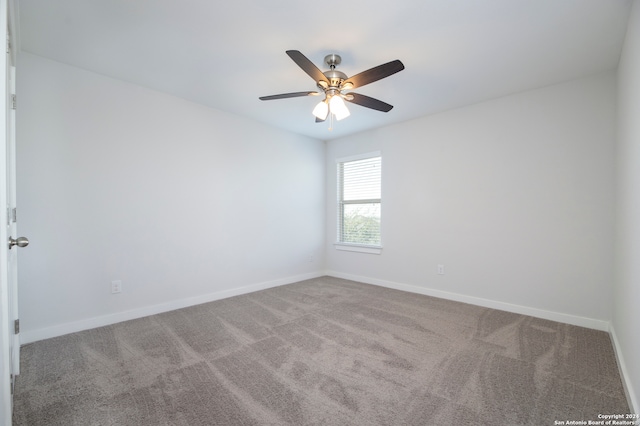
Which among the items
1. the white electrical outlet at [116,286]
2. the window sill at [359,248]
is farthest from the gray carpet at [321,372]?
the window sill at [359,248]

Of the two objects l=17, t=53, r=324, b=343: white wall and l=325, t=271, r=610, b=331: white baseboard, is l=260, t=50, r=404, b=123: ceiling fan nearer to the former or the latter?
l=17, t=53, r=324, b=343: white wall

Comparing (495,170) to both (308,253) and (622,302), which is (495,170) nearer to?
(622,302)

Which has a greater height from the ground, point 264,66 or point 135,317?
point 264,66

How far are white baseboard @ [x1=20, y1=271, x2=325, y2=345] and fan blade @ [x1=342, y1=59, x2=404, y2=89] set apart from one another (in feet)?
9.52

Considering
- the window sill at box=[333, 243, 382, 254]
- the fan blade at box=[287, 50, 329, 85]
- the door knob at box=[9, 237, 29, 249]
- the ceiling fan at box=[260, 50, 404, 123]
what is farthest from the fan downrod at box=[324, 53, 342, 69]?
the window sill at box=[333, 243, 382, 254]

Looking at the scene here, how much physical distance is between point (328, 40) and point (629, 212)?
2.42m

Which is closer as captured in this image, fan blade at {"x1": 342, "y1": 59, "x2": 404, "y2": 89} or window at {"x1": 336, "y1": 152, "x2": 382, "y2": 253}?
fan blade at {"x1": 342, "y1": 59, "x2": 404, "y2": 89}

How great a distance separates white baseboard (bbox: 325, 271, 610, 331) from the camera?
2738mm

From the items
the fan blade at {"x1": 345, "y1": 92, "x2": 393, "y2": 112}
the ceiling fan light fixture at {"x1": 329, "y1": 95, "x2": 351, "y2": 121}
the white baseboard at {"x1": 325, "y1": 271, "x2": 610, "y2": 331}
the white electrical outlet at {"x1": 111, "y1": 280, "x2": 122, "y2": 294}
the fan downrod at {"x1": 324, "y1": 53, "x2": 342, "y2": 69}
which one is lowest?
the white baseboard at {"x1": 325, "y1": 271, "x2": 610, "y2": 331}

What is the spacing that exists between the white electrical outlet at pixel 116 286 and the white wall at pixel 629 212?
3950 mm

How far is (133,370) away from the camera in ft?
6.61

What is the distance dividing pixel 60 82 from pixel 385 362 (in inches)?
144

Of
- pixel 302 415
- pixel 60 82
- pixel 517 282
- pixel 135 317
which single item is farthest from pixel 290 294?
pixel 60 82

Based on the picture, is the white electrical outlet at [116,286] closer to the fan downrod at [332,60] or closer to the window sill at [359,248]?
the fan downrod at [332,60]
